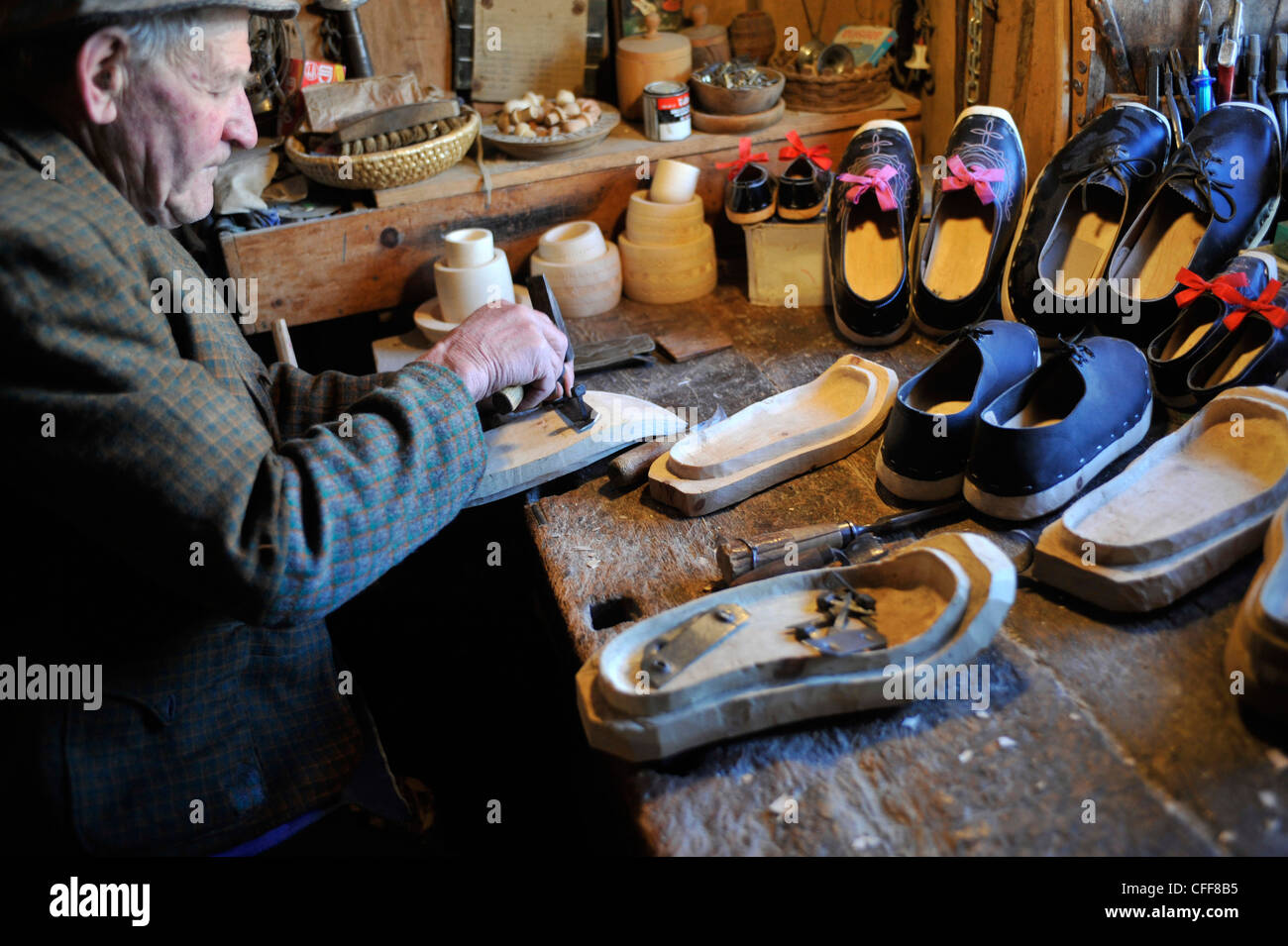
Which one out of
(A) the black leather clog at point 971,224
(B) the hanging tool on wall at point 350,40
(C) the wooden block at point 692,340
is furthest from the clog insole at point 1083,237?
(B) the hanging tool on wall at point 350,40

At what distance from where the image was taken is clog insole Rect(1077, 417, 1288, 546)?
4.72 feet

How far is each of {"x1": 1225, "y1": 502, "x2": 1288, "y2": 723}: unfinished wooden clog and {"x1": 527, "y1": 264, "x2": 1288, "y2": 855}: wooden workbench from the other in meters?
0.04

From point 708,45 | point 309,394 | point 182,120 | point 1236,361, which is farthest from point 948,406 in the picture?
point 708,45

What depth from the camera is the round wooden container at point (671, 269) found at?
2613mm

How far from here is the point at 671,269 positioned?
8.60ft

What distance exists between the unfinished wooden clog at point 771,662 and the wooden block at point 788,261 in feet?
4.24

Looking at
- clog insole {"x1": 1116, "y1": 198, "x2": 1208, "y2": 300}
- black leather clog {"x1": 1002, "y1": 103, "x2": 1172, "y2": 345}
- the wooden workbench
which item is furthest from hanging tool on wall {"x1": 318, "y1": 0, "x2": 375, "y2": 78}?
clog insole {"x1": 1116, "y1": 198, "x2": 1208, "y2": 300}

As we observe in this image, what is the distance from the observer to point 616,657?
1.30 m

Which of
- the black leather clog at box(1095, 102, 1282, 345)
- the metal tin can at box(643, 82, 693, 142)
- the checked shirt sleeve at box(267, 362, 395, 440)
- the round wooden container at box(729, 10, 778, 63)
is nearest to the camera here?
the checked shirt sleeve at box(267, 362, 395, 440)

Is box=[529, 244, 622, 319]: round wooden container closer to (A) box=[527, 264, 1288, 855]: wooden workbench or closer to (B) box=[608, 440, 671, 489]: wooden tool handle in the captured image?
(B) box=[608, 440, 671, 489]: wooden tool handle
